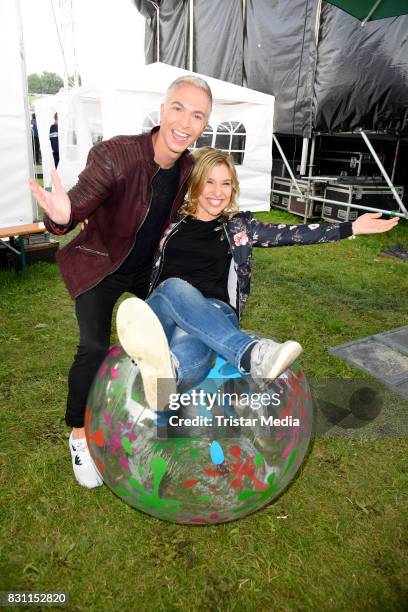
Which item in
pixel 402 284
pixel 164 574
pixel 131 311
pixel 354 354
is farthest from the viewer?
pixel 402 284

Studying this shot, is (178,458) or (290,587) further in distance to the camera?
(290,587)

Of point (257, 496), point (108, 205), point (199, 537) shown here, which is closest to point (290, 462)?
point (257, 496)

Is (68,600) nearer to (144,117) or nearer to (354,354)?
(354,354)

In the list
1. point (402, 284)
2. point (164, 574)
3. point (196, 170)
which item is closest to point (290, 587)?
point (164, 574)

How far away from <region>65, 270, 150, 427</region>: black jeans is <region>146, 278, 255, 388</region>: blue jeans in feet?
1.10

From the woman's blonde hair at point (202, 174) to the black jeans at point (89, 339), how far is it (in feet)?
2.11

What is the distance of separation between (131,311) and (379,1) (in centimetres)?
792

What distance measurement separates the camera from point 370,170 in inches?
471

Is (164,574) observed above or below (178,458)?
below

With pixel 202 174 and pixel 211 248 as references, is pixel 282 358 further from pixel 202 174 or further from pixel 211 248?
pixel 202 174

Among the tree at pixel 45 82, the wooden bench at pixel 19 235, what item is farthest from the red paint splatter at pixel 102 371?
the tree at pixel 45 82

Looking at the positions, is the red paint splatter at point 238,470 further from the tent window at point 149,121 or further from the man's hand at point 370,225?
the tent window at point 149,121

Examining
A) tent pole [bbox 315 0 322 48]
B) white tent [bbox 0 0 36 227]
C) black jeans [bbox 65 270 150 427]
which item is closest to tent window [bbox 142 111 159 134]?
white tent [bbox 0 0 36 227]

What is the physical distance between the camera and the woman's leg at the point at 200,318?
221 centimetres
